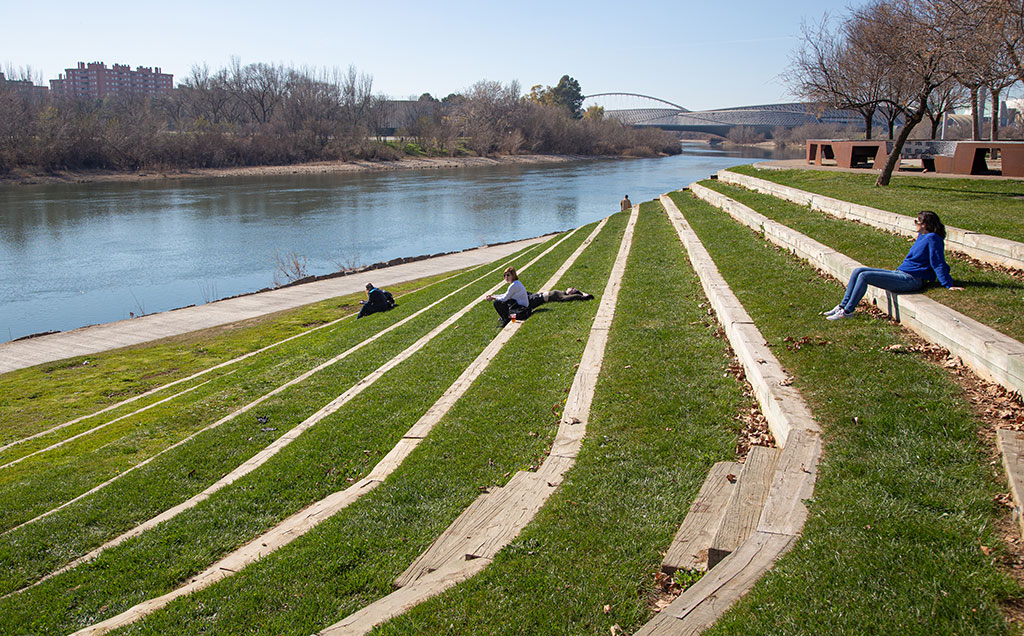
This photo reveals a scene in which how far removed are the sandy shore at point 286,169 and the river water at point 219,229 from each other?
12.9 feet

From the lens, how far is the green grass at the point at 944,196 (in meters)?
11.5

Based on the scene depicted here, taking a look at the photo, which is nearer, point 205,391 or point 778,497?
point 778,497

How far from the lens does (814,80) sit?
31578 mm

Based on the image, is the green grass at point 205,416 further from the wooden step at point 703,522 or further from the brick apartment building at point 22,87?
the brick apartment building at point 22,87

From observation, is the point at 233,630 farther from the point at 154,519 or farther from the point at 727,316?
the point at 727,316

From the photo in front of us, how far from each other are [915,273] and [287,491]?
7.29 m

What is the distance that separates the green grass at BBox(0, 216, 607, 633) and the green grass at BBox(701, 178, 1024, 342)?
14.5 ft

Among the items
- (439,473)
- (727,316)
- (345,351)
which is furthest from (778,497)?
(345,351)

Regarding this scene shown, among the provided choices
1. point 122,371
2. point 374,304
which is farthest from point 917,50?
point 122,371

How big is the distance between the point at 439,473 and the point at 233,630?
7.69 feet

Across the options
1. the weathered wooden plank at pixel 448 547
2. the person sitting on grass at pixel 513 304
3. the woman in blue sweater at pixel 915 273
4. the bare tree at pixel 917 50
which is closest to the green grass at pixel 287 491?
the weathered wooden plank at pixel 448 547

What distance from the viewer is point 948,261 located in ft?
30.8

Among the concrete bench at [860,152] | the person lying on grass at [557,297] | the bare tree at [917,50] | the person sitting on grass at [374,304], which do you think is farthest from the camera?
the concrete bench at [860,152]

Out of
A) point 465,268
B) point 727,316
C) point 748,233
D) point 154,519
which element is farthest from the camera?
point 465,268
